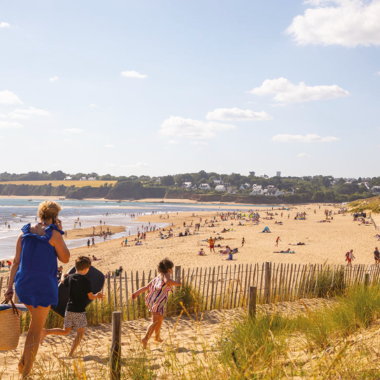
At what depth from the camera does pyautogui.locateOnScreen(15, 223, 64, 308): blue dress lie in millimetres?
2941

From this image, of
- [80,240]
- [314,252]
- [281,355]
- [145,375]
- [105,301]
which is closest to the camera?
[145,375]

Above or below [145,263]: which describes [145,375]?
above

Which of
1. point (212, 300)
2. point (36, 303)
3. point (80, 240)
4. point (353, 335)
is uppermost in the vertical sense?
point (36, 303)

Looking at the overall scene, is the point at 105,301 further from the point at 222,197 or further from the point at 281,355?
the point at 222,197

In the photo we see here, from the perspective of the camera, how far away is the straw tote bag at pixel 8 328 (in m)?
2.96

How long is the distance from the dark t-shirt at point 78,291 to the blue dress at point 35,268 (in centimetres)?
82

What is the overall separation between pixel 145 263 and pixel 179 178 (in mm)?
154802

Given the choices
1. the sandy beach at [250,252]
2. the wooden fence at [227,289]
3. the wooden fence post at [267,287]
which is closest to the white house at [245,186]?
the sandy beach at [250,252]

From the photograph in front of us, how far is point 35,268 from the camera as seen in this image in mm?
2955

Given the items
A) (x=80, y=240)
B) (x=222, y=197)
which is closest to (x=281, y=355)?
(x=80, y=240)

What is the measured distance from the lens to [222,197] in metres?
134

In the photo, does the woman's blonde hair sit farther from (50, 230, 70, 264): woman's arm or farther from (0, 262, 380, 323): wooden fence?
(0, 262, 380, 323): wooden fence

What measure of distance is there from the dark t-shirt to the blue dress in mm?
821

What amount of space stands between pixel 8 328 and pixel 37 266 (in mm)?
648
